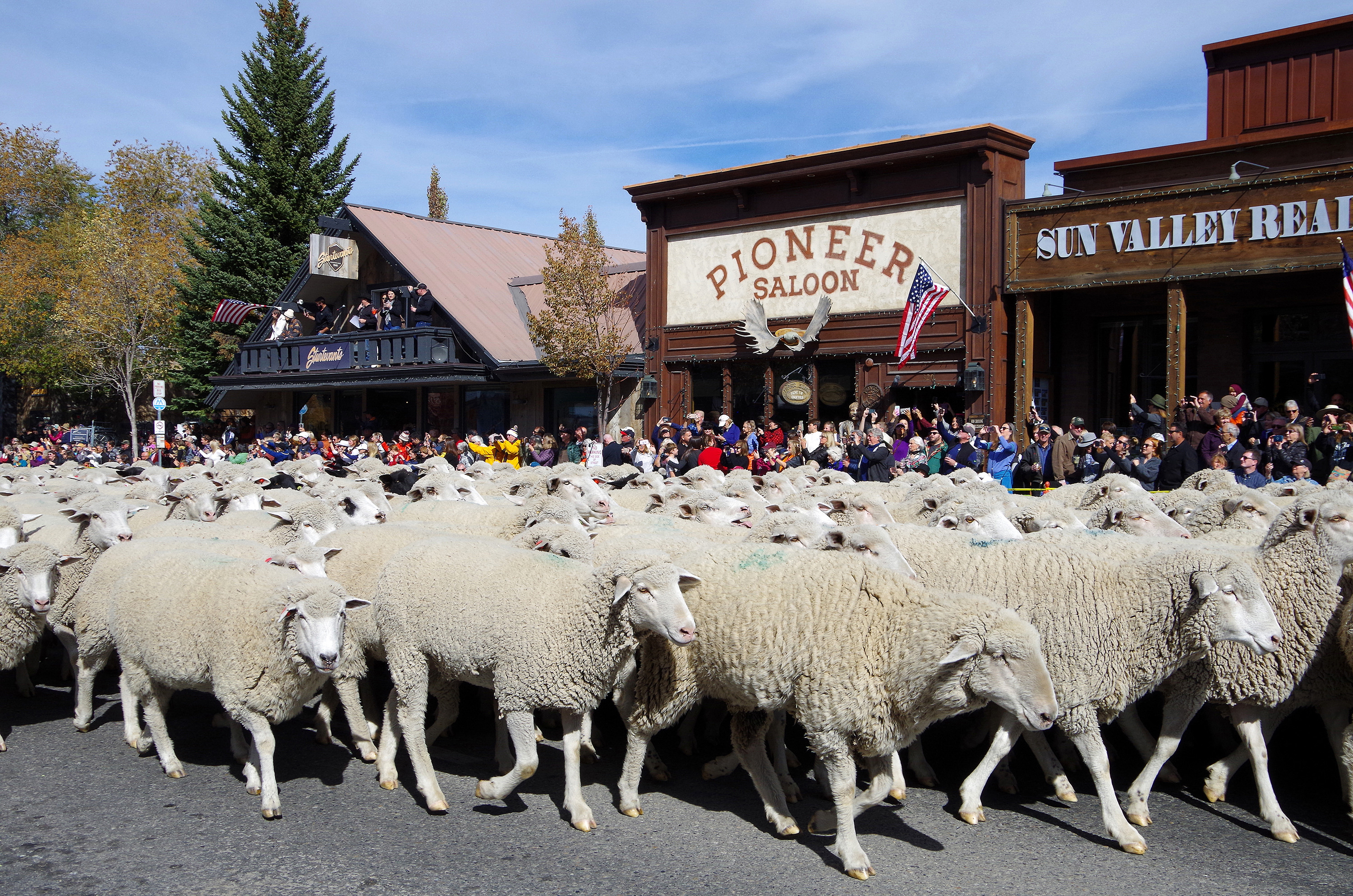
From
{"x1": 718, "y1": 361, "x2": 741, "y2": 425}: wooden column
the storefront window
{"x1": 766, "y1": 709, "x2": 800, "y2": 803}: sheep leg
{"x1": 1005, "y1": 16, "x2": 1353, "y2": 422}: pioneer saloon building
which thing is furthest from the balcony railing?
{"x1": 766, "y1": 709, "x2": 800, "y2": 803}: sheep leg

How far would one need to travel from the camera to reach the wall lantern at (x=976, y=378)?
16625mm

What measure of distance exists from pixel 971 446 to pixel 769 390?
6.56 metres

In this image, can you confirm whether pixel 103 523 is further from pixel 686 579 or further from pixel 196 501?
pixel 686 579

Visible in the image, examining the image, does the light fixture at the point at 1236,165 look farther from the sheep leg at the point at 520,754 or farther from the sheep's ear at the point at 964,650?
the sheep leg at the point at 520,754

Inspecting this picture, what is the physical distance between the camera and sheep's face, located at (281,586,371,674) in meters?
5.19

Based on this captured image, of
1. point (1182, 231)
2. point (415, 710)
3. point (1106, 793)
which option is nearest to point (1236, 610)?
point (1106, 793)

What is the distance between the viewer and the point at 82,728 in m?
6.60

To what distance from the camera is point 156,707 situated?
590 centimetres

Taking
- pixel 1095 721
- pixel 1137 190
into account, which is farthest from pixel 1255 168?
pixel 1095 721

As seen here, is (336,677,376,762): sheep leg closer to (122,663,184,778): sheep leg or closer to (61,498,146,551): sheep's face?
(122,663,184,778): sheep leg

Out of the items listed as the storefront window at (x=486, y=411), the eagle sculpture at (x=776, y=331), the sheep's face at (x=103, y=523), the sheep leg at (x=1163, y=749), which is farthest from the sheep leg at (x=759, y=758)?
the storefront window at (x=486, y=411)

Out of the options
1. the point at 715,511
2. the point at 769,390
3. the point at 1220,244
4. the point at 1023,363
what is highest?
the point at 1220,244

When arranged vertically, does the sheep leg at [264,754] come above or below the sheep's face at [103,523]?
below

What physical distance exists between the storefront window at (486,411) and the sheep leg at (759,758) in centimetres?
2041
